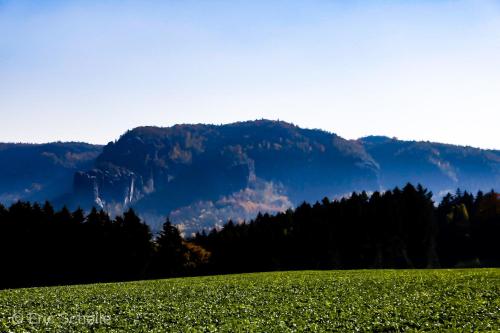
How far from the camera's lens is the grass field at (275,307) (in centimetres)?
3372

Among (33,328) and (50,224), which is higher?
(50,224)

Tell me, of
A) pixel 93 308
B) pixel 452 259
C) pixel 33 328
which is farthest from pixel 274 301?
pixel 452 259

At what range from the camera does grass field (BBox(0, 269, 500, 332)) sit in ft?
111

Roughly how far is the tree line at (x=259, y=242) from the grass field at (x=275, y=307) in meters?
37.3

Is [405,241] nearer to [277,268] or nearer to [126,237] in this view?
[277,268]

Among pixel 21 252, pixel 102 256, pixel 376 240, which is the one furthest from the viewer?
pixel 376 240

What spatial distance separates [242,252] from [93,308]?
67.4 metres

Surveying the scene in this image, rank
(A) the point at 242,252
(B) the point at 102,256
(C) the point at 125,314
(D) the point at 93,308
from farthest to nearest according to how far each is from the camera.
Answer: (A) the point at 242,252 < (B) the point at 102,256 < (D) the point at 93,308 < (C) the point at 125,314

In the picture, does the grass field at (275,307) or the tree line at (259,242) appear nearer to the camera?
the grass field at (275,307)

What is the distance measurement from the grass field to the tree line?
37.3 meters

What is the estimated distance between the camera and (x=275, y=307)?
40344mm

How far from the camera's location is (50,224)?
90000 mm

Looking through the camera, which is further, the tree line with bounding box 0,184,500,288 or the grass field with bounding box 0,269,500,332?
the tree line with bounding box 0,184,500,288

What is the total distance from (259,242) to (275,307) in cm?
6683
